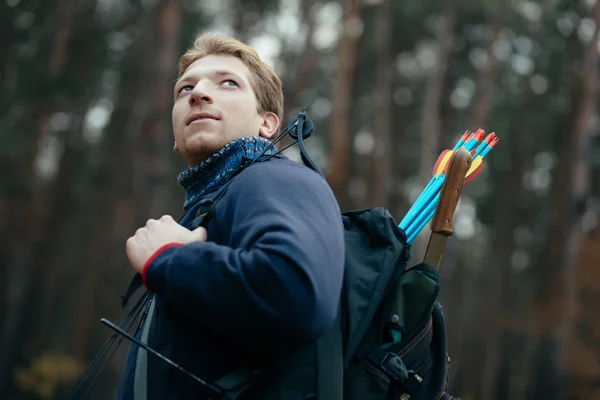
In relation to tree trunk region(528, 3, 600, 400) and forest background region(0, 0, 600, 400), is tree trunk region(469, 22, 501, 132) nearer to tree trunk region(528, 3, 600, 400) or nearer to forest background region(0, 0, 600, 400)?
forest background region(0, 0, 600, 400)

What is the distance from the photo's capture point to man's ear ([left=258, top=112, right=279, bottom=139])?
245 centimetres

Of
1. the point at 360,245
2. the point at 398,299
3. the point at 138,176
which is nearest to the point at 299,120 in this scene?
the point at 360,245

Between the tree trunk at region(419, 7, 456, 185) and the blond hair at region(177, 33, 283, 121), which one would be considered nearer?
the blond hair at region(177, 33, 283, 121)

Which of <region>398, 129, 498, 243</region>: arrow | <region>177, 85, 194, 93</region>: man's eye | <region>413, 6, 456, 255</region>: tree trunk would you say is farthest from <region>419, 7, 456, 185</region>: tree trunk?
<region>177, 85, 194, 93</region>: man's eye

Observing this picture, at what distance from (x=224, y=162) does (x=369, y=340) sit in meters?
0.66

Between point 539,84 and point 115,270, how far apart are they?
1563cm

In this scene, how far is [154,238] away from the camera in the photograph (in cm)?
195

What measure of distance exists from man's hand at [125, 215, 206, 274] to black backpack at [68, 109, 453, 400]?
81 mm

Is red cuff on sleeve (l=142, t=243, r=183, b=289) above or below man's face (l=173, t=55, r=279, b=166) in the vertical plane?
below

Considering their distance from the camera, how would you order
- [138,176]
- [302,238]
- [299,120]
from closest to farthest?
[302,238], [299,120], [138,176]

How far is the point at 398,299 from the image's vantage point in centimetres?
209

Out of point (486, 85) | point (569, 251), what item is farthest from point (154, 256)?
point (486, 85)

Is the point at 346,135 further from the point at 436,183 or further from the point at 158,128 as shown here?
the point at 436,183

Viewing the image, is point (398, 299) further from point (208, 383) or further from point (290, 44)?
point (290, 44)
